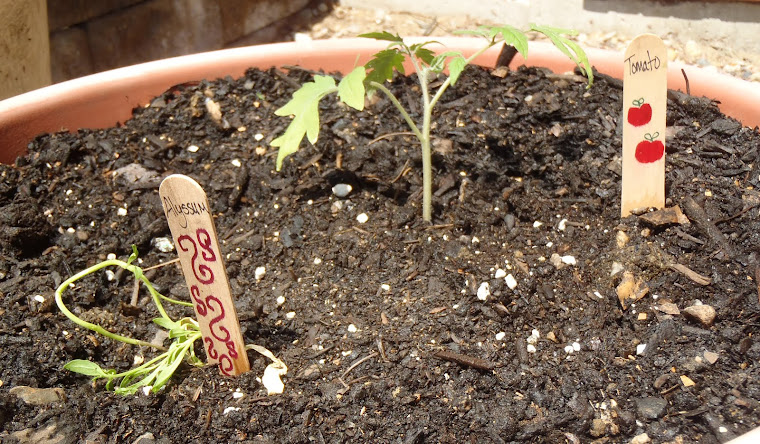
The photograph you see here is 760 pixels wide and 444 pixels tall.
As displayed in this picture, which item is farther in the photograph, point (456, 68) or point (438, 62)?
point (438, 62)

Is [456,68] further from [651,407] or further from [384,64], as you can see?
[651,407]

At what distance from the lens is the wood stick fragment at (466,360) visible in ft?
4.07

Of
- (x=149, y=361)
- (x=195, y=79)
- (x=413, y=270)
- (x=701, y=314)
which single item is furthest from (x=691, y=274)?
(x=195, y=79)

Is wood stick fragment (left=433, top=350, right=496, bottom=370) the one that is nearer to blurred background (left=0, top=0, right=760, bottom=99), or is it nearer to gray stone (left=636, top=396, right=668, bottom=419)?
gray stone (left=636, top=396, right=668, bottom=419)

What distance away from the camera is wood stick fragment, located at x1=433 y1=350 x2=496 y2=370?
4.07 feet

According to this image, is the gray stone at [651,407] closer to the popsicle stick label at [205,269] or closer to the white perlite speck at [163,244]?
the popsicle stick label at [205,269]

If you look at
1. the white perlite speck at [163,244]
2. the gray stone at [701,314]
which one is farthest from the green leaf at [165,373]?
the gray stone at [701,314]

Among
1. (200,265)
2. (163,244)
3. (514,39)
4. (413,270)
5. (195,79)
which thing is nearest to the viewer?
(200,265)

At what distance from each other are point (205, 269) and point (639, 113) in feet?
3.13

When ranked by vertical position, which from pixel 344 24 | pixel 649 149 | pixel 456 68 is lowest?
pixel 344 24

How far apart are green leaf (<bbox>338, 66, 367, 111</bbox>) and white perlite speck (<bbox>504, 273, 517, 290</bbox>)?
51 centimetres

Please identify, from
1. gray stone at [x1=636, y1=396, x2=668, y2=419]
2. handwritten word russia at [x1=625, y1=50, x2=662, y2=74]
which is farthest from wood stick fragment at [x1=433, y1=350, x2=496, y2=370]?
handwritten word russia at [x1=625, y1=50, x2=662, y2=74]

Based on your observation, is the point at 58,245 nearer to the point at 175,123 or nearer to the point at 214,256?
the point at 175,123

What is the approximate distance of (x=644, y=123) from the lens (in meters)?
1.42
